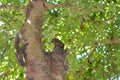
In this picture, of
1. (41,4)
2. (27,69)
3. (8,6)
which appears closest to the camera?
(27,69)

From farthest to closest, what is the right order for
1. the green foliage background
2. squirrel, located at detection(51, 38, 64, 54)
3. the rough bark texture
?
the green foliage background → squirrel, located at detection(51, 38, 64, 54) → the rough bark texture

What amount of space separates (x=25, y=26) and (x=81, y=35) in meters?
3.33

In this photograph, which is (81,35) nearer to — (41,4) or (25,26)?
(41,4)

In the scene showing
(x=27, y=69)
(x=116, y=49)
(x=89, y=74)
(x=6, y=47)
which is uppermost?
(x=27, y=69)

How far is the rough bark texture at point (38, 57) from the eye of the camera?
9.01 feet

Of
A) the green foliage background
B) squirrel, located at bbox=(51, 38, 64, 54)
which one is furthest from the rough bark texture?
the green foliage background

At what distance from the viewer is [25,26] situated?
3262mm

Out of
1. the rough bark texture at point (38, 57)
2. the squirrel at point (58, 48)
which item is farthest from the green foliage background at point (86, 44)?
the squirrel at point (58, 48)

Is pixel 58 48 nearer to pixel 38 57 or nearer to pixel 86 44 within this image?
pixel 38 57

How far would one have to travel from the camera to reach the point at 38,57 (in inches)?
114

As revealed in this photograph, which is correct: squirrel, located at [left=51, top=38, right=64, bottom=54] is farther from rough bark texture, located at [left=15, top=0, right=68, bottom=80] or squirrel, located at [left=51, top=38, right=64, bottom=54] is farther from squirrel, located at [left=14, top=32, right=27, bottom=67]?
squirrel, located at [left=14, top=32, right=27, bottom=67]

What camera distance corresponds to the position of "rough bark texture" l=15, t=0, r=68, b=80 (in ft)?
9.01

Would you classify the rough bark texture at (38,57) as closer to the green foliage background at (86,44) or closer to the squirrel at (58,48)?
the squirrel at (58,48)

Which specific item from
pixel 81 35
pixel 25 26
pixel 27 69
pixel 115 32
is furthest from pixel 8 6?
pixel 115 32
